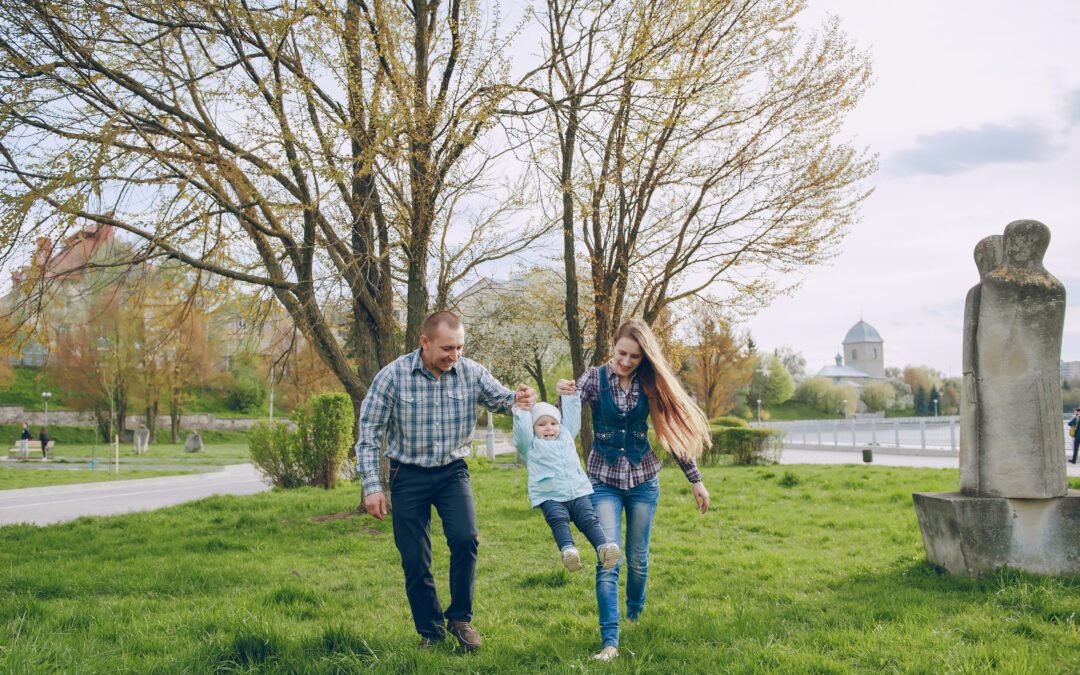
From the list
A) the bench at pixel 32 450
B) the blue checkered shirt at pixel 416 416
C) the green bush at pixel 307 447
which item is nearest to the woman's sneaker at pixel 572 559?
the blue checkered shirt at pixel 416 416

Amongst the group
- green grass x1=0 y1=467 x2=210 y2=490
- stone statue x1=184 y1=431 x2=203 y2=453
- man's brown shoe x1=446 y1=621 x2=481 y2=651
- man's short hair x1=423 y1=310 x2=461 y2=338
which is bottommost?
stone statue x1=184 y1=431 x2=203 y2=453

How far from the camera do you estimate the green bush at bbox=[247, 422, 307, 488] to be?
50.0 feet

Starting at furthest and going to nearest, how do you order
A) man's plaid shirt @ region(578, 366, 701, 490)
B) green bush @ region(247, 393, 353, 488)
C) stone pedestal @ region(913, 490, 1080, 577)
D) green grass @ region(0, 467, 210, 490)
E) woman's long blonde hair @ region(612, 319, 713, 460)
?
green grass @ region(0, 467, 210, 490)
green bush @ region(247, 393, 353, 488)
stone pedestal @ region(913, 490, 1080, 577)
woman's long blonde hair @ region(612, 319, 713, 460)
man's plaid shirt @ region(578, 366, 701, 490)

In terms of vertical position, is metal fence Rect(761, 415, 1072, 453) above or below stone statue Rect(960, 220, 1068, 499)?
below

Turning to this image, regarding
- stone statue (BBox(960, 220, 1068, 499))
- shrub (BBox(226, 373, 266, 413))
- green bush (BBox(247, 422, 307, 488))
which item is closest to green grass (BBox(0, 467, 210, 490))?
green bush (BBox(247, 422, 307, 488))

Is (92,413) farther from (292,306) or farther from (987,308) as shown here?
(987,308)

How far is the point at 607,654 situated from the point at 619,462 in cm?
108

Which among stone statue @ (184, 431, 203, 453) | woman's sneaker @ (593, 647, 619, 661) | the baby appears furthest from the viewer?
stone statue @ (184, 431, 203, 453)

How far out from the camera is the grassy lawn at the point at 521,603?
361 cm

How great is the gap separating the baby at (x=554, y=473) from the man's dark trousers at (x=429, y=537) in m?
0.43

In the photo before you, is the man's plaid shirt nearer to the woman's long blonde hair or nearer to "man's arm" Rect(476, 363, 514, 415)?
the woman's long blonde hair

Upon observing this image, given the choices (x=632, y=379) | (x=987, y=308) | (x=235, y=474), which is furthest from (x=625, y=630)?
(x=235, y=474)

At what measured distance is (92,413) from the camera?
149ft

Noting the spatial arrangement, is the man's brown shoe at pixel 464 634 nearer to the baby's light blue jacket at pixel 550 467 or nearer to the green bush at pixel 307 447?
the baby's light blue jacket at pixel 550 467
